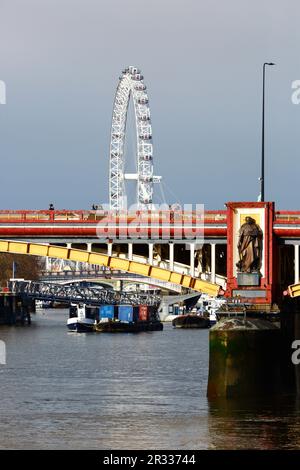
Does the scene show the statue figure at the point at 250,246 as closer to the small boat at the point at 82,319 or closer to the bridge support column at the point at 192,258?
the bridge support column at the point at 192,258

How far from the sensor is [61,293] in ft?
617

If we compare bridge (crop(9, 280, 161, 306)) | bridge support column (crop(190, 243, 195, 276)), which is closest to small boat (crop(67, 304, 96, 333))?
bridge (crop(9, 280, 161, 306))

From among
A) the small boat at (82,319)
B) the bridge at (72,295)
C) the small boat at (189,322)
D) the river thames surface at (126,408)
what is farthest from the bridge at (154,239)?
the bridge at (72,295)

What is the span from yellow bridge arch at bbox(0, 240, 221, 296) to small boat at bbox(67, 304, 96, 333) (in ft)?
221

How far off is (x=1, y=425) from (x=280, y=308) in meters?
17.0

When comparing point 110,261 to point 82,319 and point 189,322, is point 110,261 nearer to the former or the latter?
point 82,319

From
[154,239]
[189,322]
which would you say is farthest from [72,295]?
[154,239]

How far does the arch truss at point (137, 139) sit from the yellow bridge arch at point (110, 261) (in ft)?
223

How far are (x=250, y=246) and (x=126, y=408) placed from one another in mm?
10697

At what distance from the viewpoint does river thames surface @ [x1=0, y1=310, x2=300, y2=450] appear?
60.4m

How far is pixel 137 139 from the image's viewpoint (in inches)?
6181
